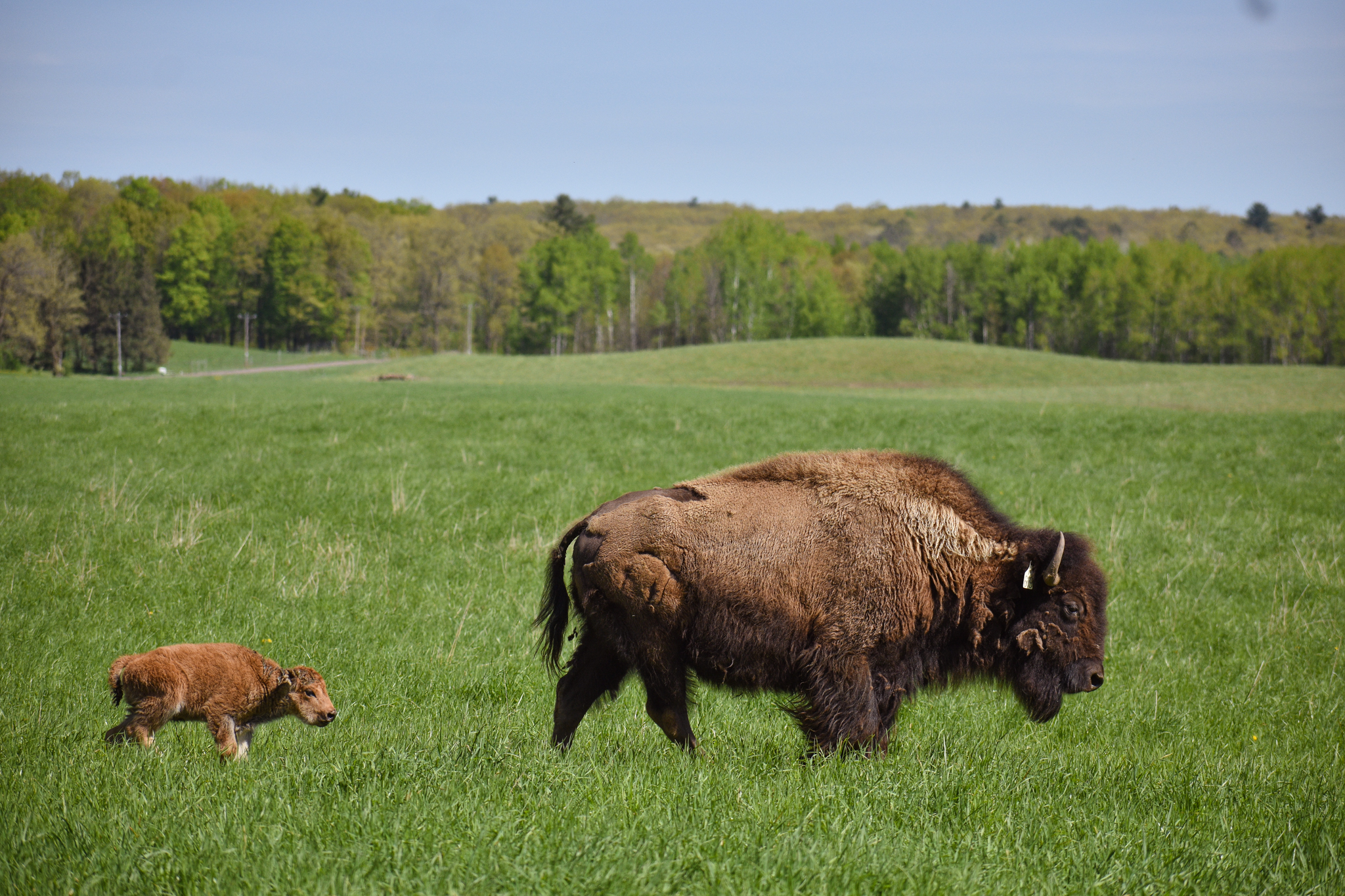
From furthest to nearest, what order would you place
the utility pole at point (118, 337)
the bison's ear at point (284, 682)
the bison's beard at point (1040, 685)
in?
the utility pole at point (118, 337)
the bison's beard at point (1040, 685)
the bison's ear at point (284, 682)

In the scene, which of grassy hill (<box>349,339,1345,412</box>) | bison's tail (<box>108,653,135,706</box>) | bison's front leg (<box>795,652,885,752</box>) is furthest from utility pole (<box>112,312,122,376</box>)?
bison's front leg (<box>795,652,885,752</box>)

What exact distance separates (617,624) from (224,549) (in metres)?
7.29

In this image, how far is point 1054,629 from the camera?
5543 mm

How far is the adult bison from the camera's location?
5117 mm

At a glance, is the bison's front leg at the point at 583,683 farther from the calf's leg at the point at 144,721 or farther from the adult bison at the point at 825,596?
the calf's leg at the point at 144,721

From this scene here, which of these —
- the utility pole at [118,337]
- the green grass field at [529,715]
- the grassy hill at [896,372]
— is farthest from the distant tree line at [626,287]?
the green grass field at [529,715]

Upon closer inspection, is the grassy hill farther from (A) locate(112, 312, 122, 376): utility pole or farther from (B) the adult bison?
(B) the adult bison

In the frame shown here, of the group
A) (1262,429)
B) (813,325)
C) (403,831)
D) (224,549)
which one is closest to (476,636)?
(224,549)

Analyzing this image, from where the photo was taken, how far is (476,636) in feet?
27.7

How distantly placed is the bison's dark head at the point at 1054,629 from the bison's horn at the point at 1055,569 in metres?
0.04

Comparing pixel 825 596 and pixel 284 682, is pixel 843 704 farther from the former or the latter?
Result: pixel 284 682

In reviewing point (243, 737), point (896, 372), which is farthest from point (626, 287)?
point (243, 737)

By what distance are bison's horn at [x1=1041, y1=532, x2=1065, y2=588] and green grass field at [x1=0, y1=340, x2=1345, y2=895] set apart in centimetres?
110

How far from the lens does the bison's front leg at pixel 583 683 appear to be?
5512 mm
